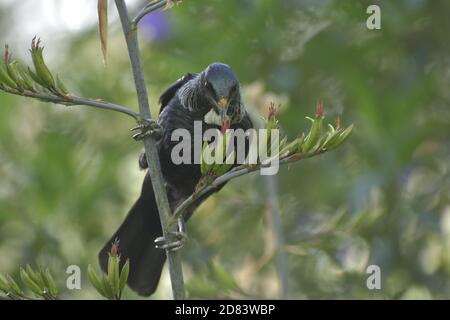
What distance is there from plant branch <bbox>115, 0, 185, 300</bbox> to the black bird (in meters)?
0.69

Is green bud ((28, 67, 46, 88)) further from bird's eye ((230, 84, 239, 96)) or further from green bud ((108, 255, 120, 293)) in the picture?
bird's eye ((230, 84, 239, 96))

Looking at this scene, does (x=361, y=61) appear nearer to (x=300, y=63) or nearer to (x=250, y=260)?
(x=300, y=63)

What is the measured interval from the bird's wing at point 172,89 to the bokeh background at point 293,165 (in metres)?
0.39

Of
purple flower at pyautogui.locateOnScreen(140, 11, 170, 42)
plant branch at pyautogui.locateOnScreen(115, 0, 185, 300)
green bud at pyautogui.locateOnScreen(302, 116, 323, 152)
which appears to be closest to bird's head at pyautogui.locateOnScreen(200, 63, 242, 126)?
plant branch at pyautogui.locateOnScreen(115, 0, 185, 300)

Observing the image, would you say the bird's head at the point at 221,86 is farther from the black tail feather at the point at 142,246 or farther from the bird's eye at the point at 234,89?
the black tail feather at the point at 142,246

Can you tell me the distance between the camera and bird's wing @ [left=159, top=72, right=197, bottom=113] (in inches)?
133

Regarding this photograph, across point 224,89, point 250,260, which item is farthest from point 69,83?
point 224,89

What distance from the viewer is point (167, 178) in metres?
3.39

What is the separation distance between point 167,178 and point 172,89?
0.34 m

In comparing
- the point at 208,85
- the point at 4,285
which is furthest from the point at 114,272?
the point at 208,85

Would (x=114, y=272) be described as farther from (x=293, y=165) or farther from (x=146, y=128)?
(x=293, y=165)

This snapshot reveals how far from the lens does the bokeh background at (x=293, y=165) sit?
3959mm

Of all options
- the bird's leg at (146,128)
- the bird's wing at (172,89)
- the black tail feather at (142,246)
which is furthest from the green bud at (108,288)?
the bird's wing at (172,89)
